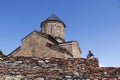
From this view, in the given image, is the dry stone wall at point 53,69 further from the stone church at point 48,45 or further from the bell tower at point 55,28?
the bell tower at point 55,28

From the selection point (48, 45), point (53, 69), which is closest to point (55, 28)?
point (48, 45)

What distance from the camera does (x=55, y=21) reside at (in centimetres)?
3192

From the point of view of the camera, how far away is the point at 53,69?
20.5 ft

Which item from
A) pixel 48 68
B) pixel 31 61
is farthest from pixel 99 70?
pixel 31 61

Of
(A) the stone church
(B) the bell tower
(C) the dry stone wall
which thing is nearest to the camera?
(C) the dry stone wall

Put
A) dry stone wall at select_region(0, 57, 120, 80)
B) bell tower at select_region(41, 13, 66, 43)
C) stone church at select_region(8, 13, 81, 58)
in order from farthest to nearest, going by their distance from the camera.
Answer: bell tower at select_region(41, 13, 66, 43), stone church at select_region(8, 13, 81, 58), dry stone wall at select_region(0, 57, 120, 80)

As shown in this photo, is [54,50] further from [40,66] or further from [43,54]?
[40,66]

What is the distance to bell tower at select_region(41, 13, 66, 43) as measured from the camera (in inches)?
1212

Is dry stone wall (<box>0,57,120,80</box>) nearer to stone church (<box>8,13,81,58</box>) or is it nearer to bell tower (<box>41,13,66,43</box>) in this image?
stone church (<box>8,13,81,58</box>)

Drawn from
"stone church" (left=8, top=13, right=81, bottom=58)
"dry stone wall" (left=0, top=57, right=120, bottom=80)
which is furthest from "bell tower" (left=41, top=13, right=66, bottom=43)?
"dry stone wall" (left=0, top=57, right=120, bottom=80)

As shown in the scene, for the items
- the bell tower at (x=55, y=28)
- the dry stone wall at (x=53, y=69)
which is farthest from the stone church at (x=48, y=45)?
the dry stone wall at (x=53, y=69)

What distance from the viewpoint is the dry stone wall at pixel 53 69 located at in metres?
6.12

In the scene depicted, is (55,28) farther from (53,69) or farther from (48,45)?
(53,69)

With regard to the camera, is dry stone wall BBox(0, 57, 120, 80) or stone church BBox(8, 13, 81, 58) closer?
dry stone wall BBox(0, 57, 120, 80)
